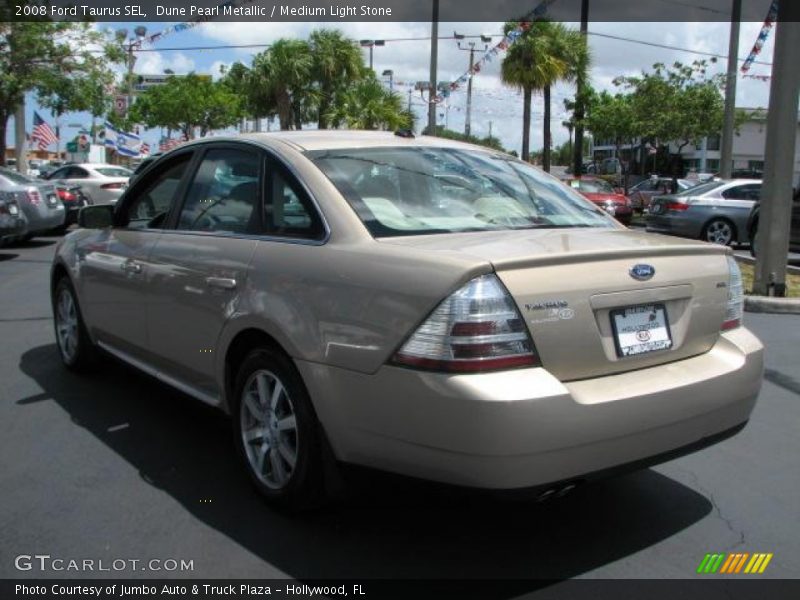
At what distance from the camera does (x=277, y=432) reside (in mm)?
3441

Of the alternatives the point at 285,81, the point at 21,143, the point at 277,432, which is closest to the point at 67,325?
the point at 277,432

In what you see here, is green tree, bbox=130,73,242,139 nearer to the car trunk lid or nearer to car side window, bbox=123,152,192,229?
car side window, bbox=123,152,192,229

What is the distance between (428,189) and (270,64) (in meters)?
31.3

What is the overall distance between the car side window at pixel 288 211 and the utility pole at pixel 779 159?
702cm

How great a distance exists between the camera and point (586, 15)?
27672 mm

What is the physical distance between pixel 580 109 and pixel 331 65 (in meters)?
10.4

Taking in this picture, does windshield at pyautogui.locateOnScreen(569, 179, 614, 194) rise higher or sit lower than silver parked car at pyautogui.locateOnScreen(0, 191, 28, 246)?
higher

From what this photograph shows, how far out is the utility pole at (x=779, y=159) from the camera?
8.73 meters

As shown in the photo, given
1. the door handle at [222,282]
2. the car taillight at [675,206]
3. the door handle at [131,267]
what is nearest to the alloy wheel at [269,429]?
the door handle at [222,282]

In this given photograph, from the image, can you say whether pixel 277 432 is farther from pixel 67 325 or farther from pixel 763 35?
pixel 763 35

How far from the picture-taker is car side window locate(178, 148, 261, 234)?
389 centimetres

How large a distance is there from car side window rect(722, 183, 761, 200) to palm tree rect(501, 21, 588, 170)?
1373 cm

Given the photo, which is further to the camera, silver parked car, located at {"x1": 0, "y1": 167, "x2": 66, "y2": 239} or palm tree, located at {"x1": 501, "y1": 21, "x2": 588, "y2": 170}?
palm tree, located at {"x1": 501, "y1": 21, "x2": 588, "y2": 170}

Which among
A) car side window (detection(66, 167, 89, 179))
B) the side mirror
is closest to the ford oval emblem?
the side mirror
